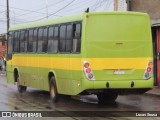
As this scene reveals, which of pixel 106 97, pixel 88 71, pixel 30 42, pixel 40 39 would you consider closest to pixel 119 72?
pixel 88 71

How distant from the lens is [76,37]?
49.6 ft

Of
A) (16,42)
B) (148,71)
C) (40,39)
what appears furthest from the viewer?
(16,42)

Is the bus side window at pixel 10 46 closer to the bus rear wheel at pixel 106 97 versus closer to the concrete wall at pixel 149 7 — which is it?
the concrete wall at pixel 149 7

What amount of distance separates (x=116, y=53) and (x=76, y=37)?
55.3 inches

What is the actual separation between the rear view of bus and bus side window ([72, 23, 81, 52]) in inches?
16.5

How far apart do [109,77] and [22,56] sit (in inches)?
274

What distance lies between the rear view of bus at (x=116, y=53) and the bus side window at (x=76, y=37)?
1.38ft

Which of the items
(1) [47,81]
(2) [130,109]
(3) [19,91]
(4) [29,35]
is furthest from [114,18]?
(3) [19,91]

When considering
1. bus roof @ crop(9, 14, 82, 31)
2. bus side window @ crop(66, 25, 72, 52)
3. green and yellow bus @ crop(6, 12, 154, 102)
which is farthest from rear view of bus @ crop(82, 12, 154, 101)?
bus side window @ crop(66, 25, 72, 52)

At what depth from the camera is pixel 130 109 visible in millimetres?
14828

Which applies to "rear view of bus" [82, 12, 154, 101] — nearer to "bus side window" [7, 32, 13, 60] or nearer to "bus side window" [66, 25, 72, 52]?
"bus side window" [66, 25, 72, 52]

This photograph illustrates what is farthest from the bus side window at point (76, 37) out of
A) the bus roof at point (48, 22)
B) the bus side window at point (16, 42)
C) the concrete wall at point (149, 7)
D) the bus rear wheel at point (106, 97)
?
the concrete wall at point (149, 7)

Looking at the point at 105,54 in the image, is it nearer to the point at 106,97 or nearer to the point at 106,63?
the point at 106,63

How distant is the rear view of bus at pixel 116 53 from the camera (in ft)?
47.3
